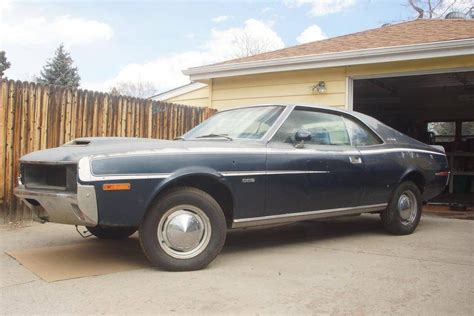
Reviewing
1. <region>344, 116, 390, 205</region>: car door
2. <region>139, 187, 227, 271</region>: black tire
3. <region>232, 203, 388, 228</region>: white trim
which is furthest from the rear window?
<region>139, 187, 227, 271</region>: black tire

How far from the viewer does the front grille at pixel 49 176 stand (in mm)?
3988

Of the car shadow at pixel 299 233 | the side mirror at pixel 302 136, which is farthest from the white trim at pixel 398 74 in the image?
the side mirror at pixel 302 136

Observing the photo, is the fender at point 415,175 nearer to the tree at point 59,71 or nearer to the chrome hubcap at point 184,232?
the chrome hubcap at point 184,232

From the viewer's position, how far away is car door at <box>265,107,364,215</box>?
4855 mm

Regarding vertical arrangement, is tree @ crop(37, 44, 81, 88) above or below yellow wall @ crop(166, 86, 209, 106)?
above

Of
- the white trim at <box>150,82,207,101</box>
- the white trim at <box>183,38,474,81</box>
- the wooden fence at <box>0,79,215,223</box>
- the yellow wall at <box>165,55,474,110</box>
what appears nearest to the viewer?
the wooden fence at <box>0,79,215,223</box>

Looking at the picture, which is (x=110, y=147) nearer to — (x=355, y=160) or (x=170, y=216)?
(x=170, y=216)

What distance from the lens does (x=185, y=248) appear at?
13.9 ft

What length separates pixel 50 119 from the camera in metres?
Answer: 6.88

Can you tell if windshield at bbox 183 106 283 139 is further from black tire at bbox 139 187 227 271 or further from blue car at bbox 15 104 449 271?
black tire at bbox 139 187 227 271

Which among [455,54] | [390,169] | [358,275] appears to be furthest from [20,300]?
[455,54]

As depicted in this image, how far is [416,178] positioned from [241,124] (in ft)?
8.72

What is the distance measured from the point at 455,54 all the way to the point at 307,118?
3.98 meters

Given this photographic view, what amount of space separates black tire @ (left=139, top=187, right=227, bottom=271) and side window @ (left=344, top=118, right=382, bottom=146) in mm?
2255
